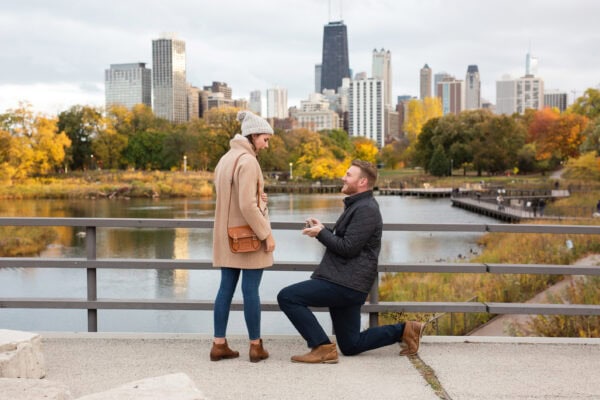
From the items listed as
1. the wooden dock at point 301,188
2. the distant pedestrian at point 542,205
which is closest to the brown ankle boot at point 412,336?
the distant pedestrian at point 542,205

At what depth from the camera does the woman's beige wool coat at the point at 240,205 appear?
4.98 meters

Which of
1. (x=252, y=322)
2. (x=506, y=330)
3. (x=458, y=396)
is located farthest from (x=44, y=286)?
(x=458, y=396)

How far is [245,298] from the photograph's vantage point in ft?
17.3

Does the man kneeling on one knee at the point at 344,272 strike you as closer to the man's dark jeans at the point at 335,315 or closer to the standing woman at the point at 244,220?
the man's dark jeans at the point at 335,315

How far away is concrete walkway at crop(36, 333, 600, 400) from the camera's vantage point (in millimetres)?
4590

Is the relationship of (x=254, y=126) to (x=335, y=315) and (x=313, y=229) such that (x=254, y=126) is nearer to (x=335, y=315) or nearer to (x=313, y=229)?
(x=313, y=229)

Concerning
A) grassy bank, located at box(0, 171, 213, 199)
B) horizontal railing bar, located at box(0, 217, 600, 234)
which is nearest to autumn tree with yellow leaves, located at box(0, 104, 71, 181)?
grassy bank, located at box(0, 171, 213, 199)

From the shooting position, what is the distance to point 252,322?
17.3 feet

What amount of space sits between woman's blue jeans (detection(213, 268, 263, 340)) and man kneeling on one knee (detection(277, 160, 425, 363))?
0.22m

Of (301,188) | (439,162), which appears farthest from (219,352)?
(439,162)

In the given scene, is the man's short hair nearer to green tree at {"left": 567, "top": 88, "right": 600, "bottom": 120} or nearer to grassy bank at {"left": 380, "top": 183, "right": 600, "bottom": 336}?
grassy bank at {"left": 380, "top": 183, "right": 600, "bottom": 336}

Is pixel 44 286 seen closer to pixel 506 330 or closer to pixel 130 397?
pixel 506 330

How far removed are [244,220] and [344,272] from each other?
86cm

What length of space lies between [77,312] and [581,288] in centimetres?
1143
